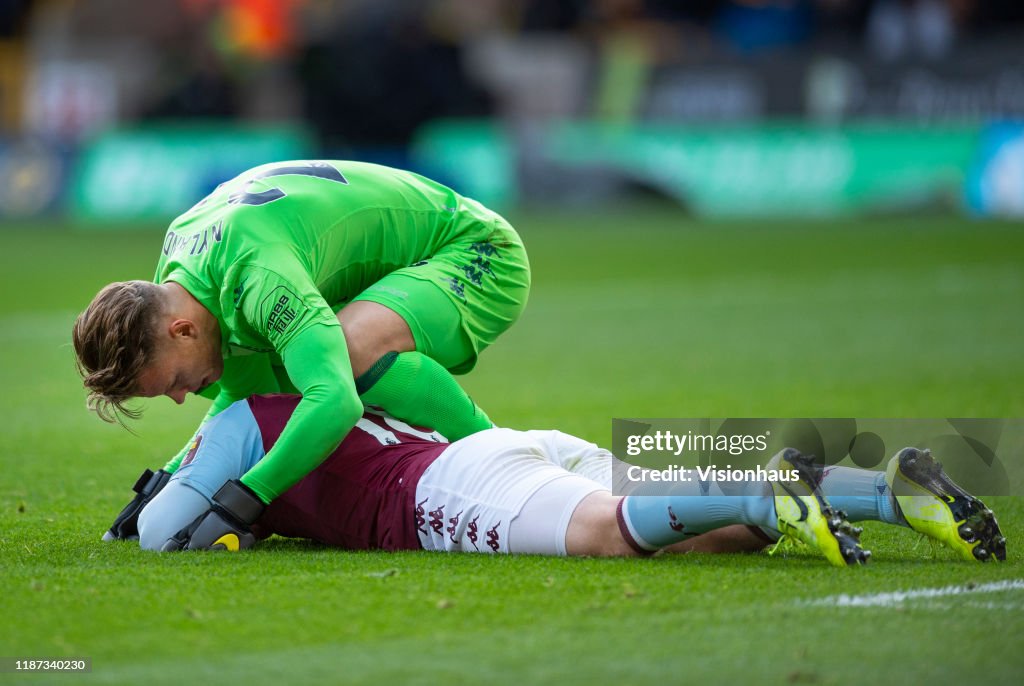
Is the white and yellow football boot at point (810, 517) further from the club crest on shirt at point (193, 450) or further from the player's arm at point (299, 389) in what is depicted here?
the club crest on shirt at point (193, 450)

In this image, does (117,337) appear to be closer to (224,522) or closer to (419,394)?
(224,522)

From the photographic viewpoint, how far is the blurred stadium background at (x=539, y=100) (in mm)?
19016

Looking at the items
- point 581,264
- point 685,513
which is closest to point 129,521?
point 685,513

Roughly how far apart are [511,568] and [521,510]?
0.21 metres

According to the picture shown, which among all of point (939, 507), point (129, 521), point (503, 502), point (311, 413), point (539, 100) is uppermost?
point (539, 100)

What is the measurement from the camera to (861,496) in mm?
4184

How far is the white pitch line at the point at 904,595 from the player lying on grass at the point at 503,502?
234 millimetres

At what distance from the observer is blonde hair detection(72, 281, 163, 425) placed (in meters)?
4.43

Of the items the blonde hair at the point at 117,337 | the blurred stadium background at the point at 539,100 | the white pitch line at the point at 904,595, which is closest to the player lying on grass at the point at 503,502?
the white pitch line at the point at 904,595

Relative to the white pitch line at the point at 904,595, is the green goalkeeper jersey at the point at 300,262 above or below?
above

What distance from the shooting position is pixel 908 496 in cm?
414

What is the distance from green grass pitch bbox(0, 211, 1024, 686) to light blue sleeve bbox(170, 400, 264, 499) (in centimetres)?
27

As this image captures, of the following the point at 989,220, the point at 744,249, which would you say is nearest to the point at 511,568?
the point at 744,249

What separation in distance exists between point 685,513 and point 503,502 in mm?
588
